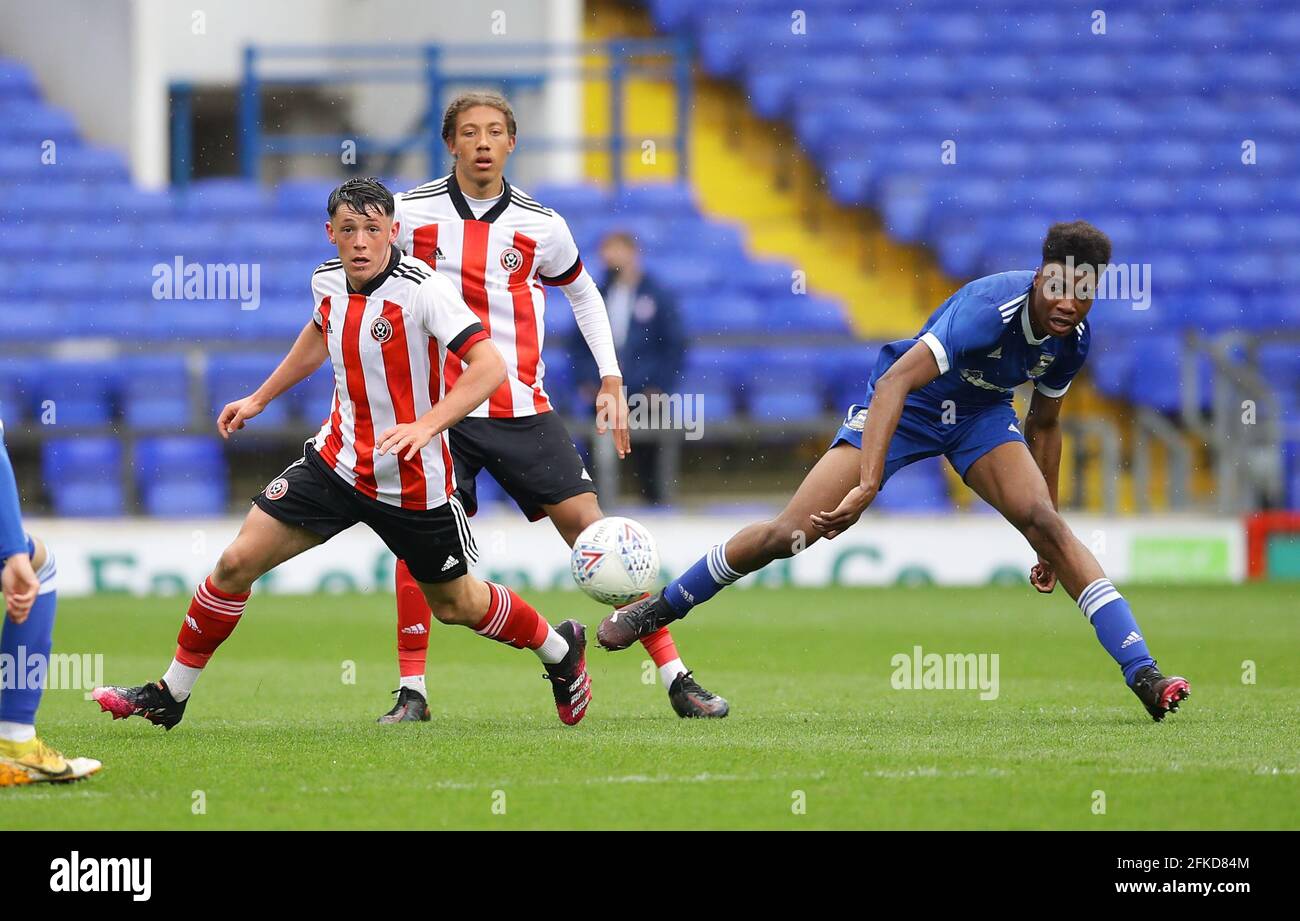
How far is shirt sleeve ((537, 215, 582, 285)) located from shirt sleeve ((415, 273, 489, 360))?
36.6 inches

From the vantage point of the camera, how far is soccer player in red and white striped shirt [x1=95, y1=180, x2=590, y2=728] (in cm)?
573

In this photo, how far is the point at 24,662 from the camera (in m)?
4.96

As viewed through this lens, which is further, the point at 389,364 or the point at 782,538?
the point at 782,538

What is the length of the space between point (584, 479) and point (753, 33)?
1236 centimetres

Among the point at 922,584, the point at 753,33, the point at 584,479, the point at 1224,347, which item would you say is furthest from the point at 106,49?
the point at 584,479

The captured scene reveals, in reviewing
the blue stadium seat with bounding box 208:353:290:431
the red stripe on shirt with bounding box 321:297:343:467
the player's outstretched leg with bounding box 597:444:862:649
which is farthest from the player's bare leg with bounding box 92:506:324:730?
the blue stadium seat with bounding box 208:353:290:431

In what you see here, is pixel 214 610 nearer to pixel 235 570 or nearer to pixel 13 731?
pixel 235 570

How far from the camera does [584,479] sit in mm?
6555

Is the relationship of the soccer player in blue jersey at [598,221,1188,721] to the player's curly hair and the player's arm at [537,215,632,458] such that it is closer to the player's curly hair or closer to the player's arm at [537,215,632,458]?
the player's arm at [537,215,632,458]

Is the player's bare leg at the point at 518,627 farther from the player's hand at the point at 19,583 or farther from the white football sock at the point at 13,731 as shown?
the player's hand at the point at 19,583

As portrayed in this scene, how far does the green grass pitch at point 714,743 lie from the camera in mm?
4602

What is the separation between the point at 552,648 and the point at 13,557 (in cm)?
210

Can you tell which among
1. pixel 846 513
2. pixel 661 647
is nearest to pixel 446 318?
pixel 846 513

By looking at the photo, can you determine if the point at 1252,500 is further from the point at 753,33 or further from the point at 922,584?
the point at 753,33
